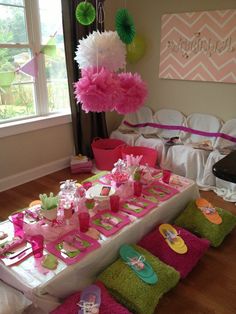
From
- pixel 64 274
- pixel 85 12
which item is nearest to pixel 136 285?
pixel 64 274

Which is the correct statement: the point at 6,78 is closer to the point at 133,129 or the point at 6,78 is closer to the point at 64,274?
the point at 133,129

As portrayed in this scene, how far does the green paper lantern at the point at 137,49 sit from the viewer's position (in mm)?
A: 3541

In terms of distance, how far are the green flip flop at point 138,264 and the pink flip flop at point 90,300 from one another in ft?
0.77

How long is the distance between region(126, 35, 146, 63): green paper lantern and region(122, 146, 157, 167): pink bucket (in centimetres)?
122

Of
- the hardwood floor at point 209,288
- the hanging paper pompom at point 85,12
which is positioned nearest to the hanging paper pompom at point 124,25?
the hanging paper pompom at point 85,12

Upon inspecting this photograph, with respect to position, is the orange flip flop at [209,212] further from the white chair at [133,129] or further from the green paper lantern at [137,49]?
the green paper lantern at [137,49]

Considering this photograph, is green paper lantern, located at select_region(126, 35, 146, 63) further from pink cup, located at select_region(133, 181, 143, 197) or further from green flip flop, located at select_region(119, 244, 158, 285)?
green flip flop, located at select_region(119, 244, 158, 285)

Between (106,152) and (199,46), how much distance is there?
156 centimetres

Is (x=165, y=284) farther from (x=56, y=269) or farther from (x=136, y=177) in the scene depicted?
(x=136, y=177)

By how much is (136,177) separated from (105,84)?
728mm

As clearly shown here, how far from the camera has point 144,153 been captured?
3262 millimetres

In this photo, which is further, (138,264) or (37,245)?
(138,264)

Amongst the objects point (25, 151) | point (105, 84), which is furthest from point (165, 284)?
point (25, 151)

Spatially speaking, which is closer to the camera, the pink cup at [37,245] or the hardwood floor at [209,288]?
the pink cup at [37,245]
